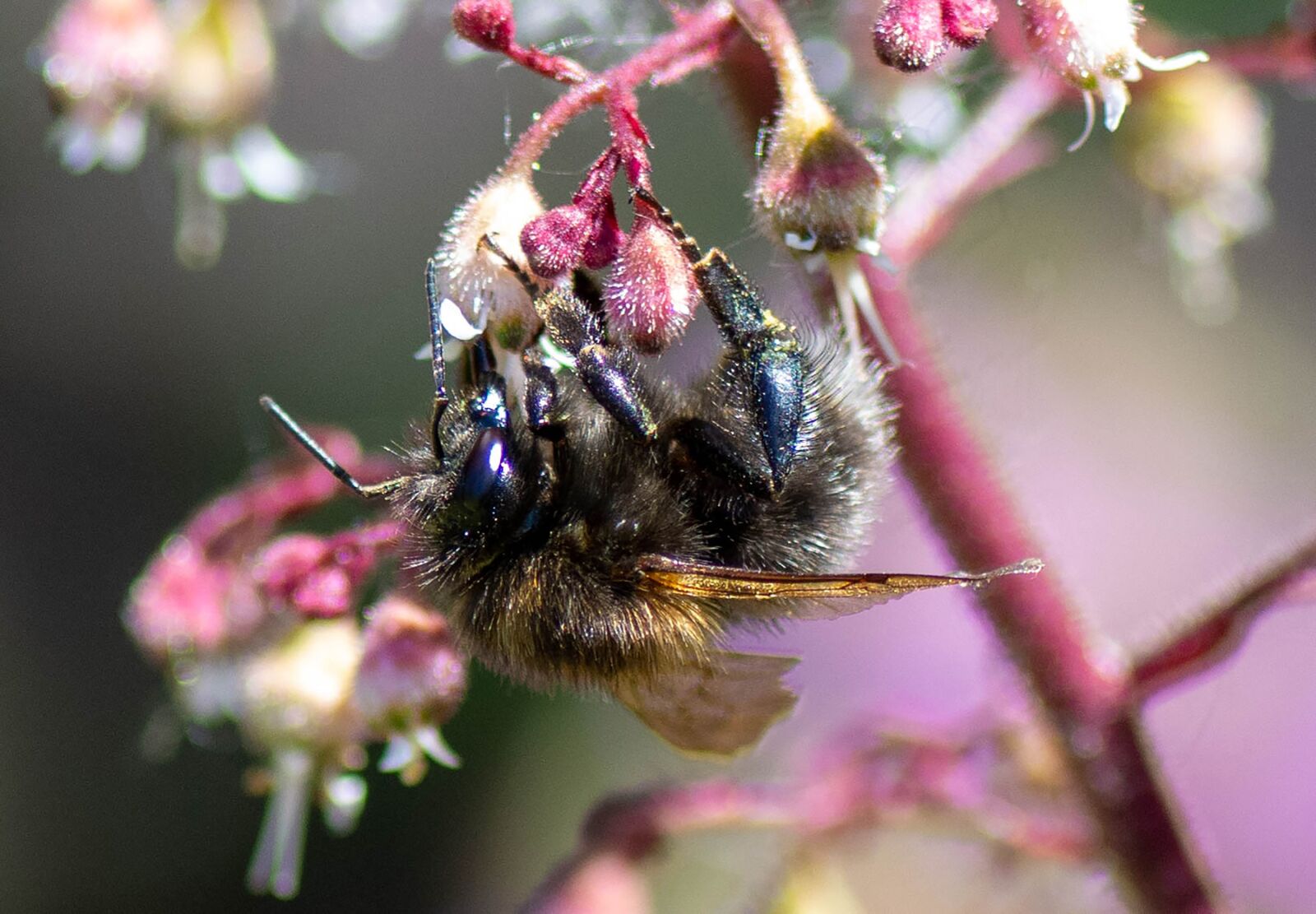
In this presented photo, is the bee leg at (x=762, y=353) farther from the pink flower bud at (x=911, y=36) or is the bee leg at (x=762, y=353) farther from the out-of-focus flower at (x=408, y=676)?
the out-of-focus flower at (x=408, y=676)

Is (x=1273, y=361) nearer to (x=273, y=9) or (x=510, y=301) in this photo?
(x=273, y=9)

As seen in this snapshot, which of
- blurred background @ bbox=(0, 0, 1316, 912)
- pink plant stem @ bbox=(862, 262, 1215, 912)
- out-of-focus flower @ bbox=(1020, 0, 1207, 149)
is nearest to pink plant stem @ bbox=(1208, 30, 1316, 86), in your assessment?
pink plant stem @ bbox=(862, 262, 1215, 912)

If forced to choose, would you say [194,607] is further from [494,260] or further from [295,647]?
[494,260]

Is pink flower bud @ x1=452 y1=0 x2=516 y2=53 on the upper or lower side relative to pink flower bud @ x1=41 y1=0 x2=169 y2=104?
lower

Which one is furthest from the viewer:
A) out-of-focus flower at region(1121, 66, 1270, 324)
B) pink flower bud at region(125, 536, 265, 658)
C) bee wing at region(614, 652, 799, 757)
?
out-of-focus flower at region(1121, 66, 1270, 324)

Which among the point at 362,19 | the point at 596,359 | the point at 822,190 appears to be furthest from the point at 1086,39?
the point at 362,19

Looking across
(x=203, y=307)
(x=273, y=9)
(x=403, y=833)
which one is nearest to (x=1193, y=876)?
(x=273, y=9)

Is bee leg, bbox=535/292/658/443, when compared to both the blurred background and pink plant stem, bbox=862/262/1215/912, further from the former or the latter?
the blurred background
